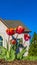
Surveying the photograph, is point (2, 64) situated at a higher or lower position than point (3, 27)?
lower

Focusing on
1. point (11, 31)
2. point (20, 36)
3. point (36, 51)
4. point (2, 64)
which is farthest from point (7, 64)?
point (20, 36)

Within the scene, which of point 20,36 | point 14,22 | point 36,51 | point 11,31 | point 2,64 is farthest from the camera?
point 14,22

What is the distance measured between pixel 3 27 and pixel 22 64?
27.1 metres

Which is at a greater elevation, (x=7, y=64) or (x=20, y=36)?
(x=20, y=36)

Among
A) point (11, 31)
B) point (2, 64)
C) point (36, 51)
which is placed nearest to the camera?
point (2, 64)

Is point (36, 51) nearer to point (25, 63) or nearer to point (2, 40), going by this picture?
point (2, 40)

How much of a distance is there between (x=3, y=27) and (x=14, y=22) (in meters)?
4.52

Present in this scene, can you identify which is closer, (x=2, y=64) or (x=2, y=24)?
(x=2, y=64)

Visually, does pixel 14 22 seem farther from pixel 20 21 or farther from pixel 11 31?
pixel 11 31

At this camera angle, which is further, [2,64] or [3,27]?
[3,27]

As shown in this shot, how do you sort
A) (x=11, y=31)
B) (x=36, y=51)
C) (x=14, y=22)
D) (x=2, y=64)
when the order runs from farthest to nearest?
(x=14, y=22), (x=36, y=51), (x=11, y=31), (x=2, y=64)

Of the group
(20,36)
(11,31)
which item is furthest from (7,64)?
(20,36)

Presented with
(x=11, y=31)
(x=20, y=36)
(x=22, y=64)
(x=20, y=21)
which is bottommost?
(x=22, y=64)

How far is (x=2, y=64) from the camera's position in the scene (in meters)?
7.14
